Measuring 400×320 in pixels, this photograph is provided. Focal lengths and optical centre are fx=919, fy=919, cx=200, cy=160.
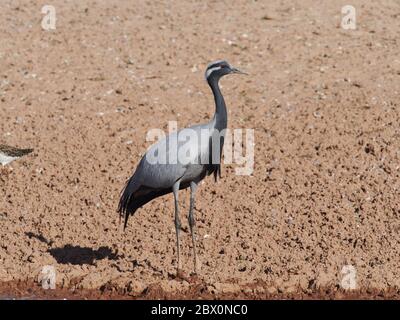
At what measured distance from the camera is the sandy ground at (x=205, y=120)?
439 inches

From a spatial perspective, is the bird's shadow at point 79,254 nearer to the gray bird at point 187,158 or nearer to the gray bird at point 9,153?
the gray bird at point 187,158

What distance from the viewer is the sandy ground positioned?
11141mm

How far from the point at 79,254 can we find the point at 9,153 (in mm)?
2360

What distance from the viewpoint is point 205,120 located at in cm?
1466

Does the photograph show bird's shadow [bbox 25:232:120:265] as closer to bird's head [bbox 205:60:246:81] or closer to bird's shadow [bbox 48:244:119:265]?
bird's shadow [bbox 48:244:119:265]

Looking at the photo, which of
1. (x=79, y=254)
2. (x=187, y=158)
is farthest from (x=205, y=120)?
(x=187, y=158)

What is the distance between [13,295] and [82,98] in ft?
18.5

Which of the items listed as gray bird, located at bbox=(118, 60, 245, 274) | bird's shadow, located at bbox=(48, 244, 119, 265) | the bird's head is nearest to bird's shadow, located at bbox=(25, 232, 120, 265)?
bird's shadow, located at bbox=(48, 244, 119, 265)

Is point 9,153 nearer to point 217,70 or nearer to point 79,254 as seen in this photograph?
point 79,254

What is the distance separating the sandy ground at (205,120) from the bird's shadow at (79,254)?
30 mm

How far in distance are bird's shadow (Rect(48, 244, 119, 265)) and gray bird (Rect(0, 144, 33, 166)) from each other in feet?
6.68

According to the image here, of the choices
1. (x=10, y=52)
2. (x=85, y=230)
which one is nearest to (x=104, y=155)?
(x=85, y=230)

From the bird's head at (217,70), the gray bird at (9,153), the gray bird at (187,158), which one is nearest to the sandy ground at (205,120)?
the gray bird at (9,153)

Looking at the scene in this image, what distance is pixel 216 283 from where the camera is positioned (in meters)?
10.4
